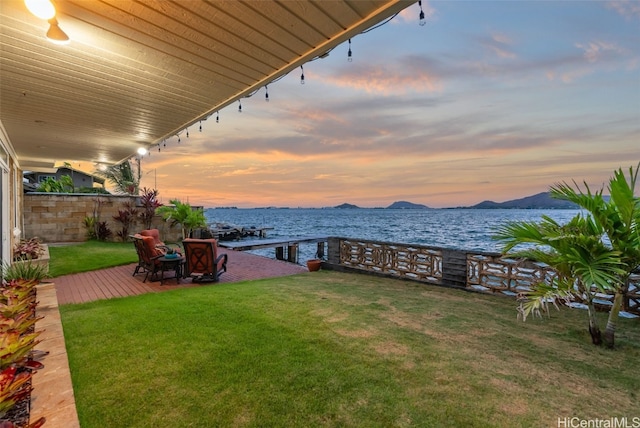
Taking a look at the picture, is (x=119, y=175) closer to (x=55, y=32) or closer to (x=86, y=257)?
(x=86, y=257)

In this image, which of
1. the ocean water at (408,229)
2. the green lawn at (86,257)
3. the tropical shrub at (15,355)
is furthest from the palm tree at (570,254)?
the green lawn at (86,257)

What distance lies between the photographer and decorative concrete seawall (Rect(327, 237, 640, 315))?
17.4 feet

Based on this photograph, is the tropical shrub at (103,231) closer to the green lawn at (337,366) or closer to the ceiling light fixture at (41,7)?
the green lawn at (337,366)

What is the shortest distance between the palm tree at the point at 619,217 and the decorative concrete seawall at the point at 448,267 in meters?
1.47

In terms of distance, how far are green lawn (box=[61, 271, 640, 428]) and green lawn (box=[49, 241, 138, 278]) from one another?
356cm

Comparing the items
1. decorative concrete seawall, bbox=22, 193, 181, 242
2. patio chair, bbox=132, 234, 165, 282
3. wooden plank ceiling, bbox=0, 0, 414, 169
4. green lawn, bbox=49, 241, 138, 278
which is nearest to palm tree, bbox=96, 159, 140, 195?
decorative concrete seawall, bbox=22, 193, 181, 242

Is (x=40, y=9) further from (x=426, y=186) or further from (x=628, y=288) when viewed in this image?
(x=426, y=186)

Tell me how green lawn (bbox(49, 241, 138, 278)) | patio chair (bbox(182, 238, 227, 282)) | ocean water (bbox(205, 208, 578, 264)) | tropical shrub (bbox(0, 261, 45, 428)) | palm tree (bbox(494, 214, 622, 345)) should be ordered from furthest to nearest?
1. ocean water (bbox(205, 208, 578, 264))
2. green lawn (bbox(49, 241, 138, 278))
3. patio chair (bbox(182, 238, 227, 282))
4. palm tree (bbox(494, 214, 622, 345))
5. tropical shrub (bbox(0, 261, 45, 428))

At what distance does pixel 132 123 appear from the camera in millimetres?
5566

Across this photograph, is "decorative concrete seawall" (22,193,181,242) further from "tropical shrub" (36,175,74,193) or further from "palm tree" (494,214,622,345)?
"palm tree" (494,214,622,345)

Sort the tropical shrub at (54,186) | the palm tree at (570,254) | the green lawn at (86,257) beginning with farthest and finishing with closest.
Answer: the tropical shrub at (54,186), the green lawn at (86,257), the palm tree at (570,254)

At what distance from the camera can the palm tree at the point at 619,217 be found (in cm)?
302

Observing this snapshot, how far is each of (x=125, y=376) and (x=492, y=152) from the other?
15.1 meters

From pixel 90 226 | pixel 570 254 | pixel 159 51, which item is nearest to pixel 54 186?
pixel 90 226
